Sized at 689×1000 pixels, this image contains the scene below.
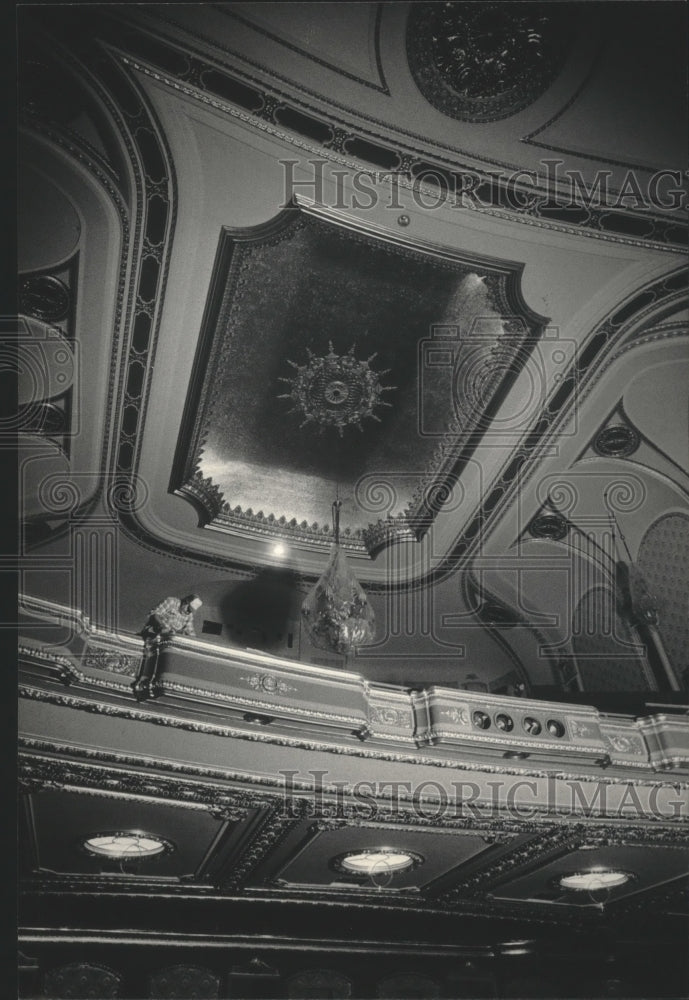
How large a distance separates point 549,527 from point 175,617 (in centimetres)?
481

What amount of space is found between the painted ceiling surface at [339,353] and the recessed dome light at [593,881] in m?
5.48

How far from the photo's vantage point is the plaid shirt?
6594 millimetres

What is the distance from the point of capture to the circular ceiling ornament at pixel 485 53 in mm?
4637

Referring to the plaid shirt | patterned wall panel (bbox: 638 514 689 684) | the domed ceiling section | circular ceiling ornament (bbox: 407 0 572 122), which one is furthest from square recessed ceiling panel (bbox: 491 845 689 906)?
circular ceiling ornament (bbox: 407 0 572 122)

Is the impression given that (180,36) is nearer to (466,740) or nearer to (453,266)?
(453,266)

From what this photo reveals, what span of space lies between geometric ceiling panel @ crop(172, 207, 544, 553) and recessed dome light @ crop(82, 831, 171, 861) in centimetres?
359

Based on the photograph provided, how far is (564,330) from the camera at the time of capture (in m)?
6.68

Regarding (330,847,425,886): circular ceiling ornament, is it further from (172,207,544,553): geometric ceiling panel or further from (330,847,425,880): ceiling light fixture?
(172,207,544,553): geometric ceiling panel

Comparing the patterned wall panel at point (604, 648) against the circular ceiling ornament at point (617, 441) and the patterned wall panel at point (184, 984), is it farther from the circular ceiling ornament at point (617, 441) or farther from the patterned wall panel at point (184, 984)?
the patterned wall panel at point (184, 984)

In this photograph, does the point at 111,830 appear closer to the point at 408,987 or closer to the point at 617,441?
the point at 408,987

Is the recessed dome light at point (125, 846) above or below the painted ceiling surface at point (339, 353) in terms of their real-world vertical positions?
below

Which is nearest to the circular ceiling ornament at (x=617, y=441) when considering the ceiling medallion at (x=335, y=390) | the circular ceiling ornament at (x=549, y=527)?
the circular ceiling ornament at (x=549, y=527)

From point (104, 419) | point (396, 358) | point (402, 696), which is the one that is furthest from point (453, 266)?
point (402, 696)

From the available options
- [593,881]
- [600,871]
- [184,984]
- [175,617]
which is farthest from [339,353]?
[184,984]
